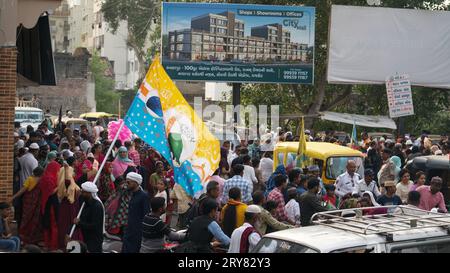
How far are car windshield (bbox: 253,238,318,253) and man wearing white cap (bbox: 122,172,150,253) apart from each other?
270cm

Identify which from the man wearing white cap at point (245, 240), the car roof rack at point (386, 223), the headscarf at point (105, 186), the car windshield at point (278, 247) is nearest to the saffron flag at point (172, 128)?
the headscarf at point (105, 186)

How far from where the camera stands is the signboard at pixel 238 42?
2494 centimetres

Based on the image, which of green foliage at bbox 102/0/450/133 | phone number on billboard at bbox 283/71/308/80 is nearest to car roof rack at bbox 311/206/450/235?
phone number on billboard at bbox 283/71/308/80

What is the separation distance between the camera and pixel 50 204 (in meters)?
11.7

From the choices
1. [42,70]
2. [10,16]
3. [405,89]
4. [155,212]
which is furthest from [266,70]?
[155,212]

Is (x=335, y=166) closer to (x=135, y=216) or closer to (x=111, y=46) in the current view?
(x=135, y=216)

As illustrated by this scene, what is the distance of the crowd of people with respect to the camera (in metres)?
8.98

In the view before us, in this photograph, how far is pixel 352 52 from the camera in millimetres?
25906

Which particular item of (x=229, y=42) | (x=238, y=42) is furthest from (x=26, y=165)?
(x=238, y=42)

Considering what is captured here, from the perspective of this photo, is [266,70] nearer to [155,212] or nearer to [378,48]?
[378,48]

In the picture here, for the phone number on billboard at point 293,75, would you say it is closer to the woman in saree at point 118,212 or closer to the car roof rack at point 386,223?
the woman in saree at point 118,212

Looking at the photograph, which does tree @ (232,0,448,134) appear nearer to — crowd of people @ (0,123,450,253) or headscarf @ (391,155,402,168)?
headscarf @ (391,155,402,168)

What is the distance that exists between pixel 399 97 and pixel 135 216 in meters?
13.7

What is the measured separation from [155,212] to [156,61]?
272cm
